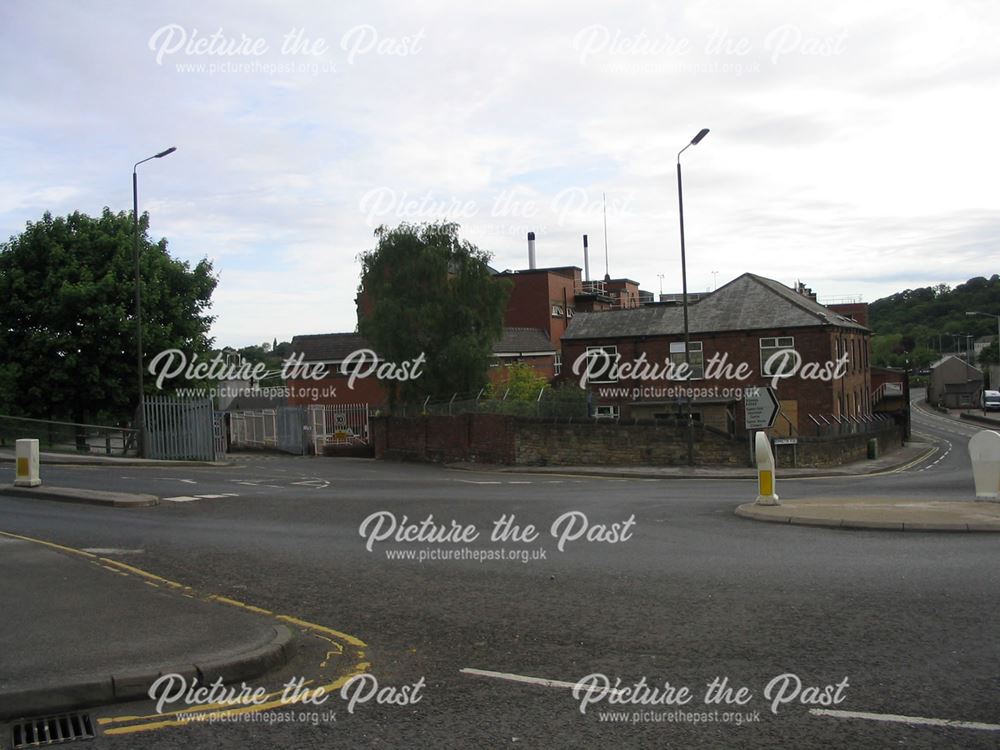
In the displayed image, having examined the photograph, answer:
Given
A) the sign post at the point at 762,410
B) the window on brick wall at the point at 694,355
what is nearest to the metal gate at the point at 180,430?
the sign post at the point at 762,410

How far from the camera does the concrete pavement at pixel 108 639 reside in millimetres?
6133

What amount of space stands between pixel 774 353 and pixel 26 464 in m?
36.6

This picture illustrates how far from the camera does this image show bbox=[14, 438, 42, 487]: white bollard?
19719mm

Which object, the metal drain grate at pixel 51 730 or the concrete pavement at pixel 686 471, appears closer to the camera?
the metal drain grate at pixel 51 730

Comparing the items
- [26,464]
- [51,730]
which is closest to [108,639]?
[51,730]

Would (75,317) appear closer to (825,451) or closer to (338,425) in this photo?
(338,425)

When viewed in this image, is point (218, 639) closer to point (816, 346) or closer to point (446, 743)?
point (446, 743)

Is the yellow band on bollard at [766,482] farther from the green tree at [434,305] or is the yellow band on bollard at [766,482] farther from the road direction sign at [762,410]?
the green tree at [434,305]

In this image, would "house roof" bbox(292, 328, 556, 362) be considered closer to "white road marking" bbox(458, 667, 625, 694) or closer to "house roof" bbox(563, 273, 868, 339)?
"house roof" bbox(563, 273, 868, 339)

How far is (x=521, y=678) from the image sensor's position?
262 inches

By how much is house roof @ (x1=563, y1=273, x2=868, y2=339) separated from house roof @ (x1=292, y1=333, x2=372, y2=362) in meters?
16.9

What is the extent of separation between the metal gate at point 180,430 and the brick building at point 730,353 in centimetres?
2036

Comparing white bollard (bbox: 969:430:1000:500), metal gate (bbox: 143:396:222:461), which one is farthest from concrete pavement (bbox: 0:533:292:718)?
metal gate (bbox: 143:396:222:461)

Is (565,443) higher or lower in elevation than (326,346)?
lower
